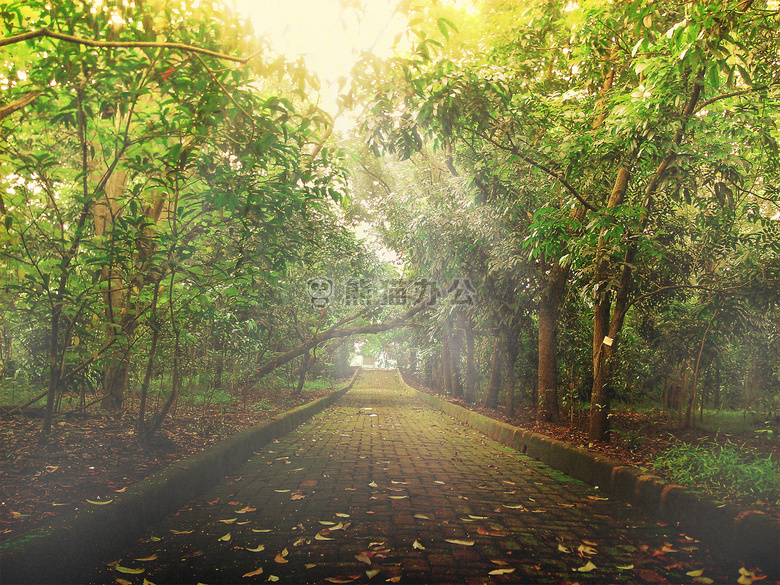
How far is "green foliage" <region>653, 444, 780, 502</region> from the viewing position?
3.87 m

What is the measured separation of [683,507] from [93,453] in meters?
4.91

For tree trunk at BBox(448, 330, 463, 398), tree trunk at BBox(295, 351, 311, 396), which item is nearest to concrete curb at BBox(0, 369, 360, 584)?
tree trunk at BBox(295, 351, 311, 396)

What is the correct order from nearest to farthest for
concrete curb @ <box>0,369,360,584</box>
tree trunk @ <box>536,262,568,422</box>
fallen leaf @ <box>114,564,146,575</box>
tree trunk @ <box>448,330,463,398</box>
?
1. concrete curb @ <box>0,369,360,584</box>
2. fallen leaf @ <box>114,564,146,575</box>
3. tree trunk @ <box>536,262,568,422</box>
4. tree trunk @ <box>448,330,463,398</box>

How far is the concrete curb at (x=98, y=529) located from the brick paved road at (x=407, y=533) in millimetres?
128

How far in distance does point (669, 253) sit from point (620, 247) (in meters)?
2.28

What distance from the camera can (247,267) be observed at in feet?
15.8

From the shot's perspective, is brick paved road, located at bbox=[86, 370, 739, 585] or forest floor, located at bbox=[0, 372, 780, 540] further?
forest floor, located at bbox=[0, 372, 780, 540]

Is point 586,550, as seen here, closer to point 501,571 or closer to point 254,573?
point 501,571

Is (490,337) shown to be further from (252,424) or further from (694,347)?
(252,424)

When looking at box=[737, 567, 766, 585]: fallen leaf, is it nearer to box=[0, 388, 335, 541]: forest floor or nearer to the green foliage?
the green foliage

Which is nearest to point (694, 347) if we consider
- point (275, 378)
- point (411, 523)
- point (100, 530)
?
point (411, 523)

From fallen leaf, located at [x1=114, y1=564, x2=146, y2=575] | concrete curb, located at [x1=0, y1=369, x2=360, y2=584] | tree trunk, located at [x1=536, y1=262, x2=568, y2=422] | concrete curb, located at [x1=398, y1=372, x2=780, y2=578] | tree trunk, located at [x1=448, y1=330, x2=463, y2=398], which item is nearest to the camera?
concrete curb, located at [x1=0, y1=369, x2=360, y2=584]

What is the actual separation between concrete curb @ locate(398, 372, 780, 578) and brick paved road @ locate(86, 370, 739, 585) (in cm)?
15

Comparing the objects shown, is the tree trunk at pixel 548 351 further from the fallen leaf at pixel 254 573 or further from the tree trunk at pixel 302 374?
the fallen leaf at pixel 254 573
